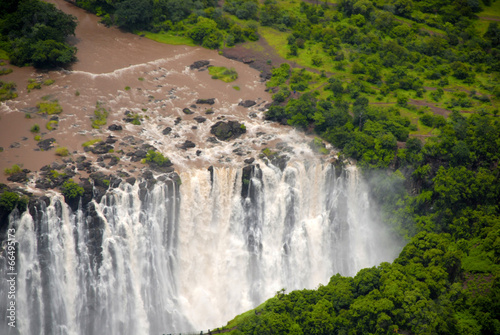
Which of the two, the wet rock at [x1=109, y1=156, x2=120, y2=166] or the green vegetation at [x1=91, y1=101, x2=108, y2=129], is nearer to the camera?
the wet rock at [x1=109, y1=156, x2=120, y2=166]

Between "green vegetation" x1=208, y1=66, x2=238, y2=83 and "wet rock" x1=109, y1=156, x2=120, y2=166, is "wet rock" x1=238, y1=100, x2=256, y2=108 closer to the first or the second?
"green vegetation" x1=208, y1=66, x2=238, y2=83

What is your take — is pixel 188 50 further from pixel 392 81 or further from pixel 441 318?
pixel 441 318

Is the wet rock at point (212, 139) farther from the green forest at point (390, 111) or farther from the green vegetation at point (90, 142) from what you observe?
the green vegetation at point (90, 142)

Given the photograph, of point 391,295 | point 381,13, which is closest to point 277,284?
point 391,295

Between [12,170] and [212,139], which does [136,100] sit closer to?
[212,139]

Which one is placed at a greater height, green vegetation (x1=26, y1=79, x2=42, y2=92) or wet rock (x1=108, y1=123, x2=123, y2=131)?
green vegetation (x1=26, y1=79, x2=42, y2=92)

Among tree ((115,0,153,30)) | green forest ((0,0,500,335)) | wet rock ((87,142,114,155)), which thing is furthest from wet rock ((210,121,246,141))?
tree ((115,0,153,30))

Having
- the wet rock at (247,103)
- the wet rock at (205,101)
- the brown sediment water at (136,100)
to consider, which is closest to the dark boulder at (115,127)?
the brown sediment water at (136,100)
